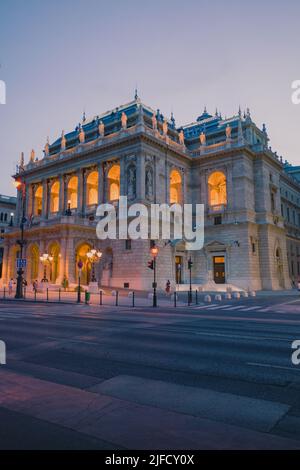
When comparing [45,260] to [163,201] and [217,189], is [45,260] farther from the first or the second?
[217,189]

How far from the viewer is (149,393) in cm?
588

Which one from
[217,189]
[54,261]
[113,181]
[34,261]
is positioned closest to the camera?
[54,261]

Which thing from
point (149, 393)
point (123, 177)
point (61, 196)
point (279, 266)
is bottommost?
point (149, 393)

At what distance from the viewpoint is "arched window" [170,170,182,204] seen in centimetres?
5291

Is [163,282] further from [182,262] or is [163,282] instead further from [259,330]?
[259,330]

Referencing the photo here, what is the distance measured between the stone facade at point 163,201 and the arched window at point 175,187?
0.52ft

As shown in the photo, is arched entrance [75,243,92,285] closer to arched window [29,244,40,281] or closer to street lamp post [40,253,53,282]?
street lamp post [40,253,53,282]

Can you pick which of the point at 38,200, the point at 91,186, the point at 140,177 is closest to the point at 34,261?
the point at 91,186

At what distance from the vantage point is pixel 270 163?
54.5 metres

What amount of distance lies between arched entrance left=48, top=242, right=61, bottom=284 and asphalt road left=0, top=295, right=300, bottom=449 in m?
35.8

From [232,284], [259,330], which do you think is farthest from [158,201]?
[259,330]

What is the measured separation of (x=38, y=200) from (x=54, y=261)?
62.9 feet

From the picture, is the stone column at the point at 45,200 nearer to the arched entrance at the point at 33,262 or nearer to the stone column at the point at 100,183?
the arched entrance at the point at 33,262

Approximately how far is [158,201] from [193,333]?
3529 cm
